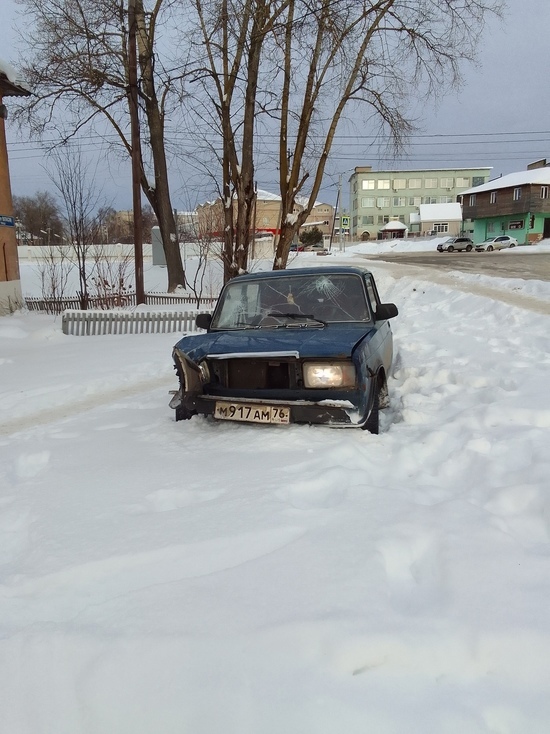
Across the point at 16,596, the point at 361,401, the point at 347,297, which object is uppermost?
the point at 347,297

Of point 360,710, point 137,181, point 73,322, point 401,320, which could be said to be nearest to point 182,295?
point 137,181

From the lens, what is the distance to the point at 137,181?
44.3 feet

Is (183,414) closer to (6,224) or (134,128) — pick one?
(6,224)

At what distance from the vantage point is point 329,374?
12.4 feet

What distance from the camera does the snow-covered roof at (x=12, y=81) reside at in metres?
11.5

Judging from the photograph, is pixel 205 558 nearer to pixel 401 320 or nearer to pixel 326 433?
pixel 326 433

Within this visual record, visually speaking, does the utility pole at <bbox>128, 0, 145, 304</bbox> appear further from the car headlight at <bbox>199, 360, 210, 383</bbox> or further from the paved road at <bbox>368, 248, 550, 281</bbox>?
the paved road at <bbox>368, 248, 550, 281</bbox>

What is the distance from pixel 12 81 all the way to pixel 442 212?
72960 millimetres

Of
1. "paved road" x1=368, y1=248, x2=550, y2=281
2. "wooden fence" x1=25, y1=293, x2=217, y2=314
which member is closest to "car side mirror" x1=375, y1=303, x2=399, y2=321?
"wooden fence" x1=25, y1=293, x2=217, y2=314

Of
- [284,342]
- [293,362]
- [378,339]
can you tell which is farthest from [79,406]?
[378,339]

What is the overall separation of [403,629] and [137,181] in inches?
538

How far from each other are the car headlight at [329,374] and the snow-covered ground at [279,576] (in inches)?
15.5

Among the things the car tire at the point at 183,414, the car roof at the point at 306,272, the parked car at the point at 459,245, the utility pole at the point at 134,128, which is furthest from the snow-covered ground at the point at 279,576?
the parked car at the point at 459,245

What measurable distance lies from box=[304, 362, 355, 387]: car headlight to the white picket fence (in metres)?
7.82
